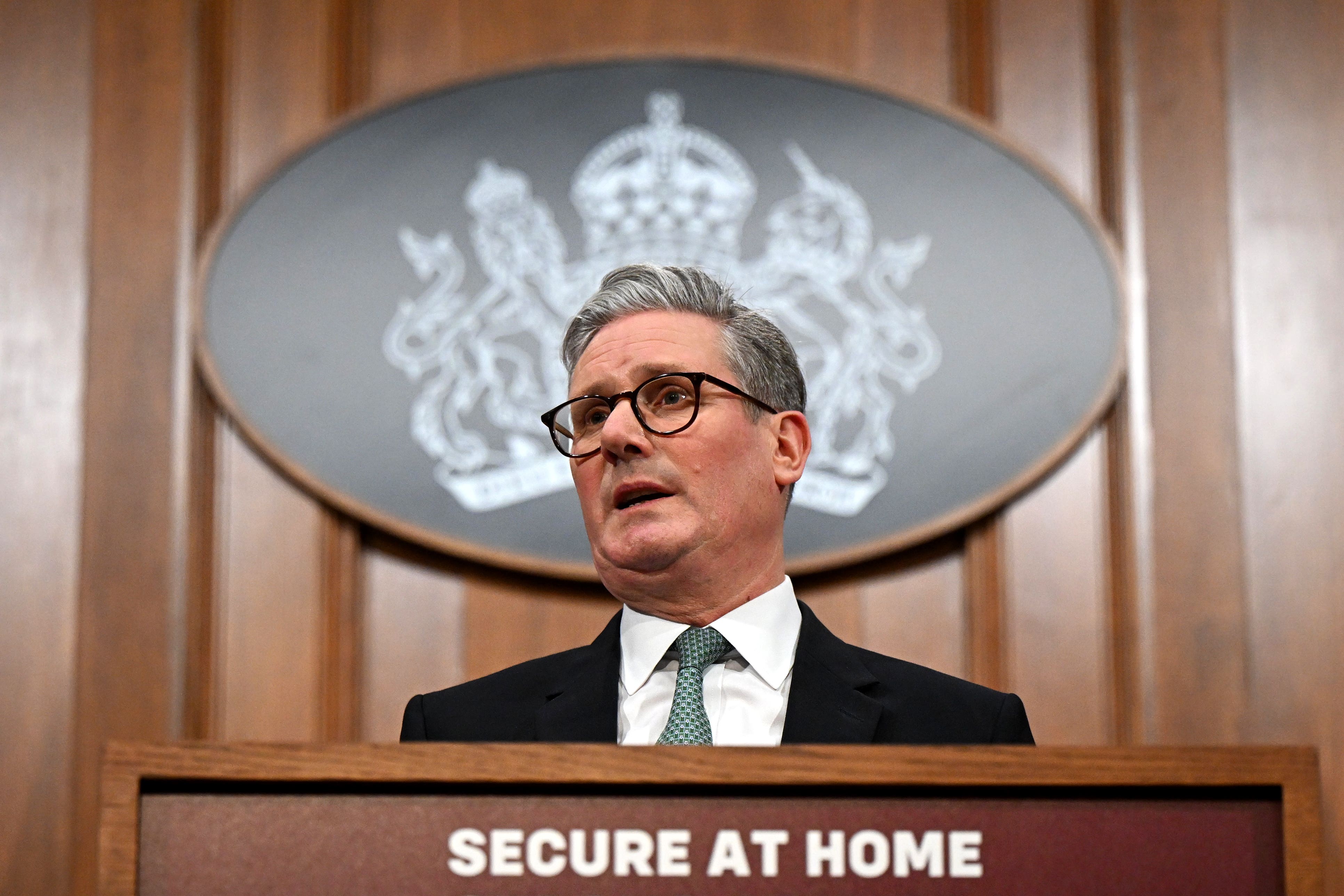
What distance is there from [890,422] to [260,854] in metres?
1.59

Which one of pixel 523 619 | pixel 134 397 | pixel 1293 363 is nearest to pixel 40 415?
pixel 134 397

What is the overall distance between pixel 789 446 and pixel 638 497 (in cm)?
20

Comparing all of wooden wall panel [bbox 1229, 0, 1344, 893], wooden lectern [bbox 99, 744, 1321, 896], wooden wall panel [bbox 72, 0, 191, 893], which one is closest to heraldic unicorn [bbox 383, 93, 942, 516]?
wooden wall panel [bbox 72, 0, 191, 893]

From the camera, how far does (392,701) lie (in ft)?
7.82

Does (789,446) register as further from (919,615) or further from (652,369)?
(919,615)

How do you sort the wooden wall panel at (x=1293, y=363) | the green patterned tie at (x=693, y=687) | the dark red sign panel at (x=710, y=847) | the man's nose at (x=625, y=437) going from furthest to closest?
the wooden wall panel at (x=1293, y=363) < the man's nose at (x=625, y=437) < the green patterned tie at (x=693, y=687) < the dark red sign panel at (x=710, y=847)

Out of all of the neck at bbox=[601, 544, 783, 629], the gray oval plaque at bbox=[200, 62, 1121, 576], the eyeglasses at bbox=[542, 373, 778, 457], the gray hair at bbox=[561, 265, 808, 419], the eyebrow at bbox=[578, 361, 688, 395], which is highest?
the gray oval plaque at bbox=[200, 62, 1121, 576]

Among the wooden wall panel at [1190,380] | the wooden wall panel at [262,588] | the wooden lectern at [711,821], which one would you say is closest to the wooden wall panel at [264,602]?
the wooden wall panel at [262,588]

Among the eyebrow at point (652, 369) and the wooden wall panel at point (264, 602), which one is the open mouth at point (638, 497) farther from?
the wooden wall panel at point (264, 602)

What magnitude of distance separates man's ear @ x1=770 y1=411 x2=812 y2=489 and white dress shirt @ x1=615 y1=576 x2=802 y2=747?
0.14 metres

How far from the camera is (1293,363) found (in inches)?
94.1

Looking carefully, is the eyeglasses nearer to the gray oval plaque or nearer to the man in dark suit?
the man in dark suit

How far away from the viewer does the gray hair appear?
1.58 metres

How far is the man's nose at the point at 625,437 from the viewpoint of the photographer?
148 centimetres
